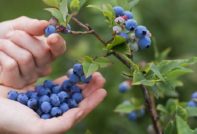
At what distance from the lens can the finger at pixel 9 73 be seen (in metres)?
1.66

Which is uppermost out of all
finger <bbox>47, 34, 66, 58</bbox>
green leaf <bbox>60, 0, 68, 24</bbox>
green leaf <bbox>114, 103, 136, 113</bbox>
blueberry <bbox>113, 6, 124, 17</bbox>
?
green leaf <bbox>60, 0, 68, 24</bbox>

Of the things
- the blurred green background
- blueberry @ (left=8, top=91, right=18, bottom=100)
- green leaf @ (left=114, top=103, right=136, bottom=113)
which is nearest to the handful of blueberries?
blueberry @ (left=8, top=91, right=18, bottom=100)

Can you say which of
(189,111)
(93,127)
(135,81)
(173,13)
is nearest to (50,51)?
(135,81)

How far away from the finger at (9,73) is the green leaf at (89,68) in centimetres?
30

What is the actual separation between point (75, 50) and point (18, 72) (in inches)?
38.2

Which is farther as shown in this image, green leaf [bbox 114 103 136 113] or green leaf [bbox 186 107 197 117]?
green leaf [bbox 114 103 136 113]

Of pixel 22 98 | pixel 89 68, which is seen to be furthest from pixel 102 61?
pixel 22 98

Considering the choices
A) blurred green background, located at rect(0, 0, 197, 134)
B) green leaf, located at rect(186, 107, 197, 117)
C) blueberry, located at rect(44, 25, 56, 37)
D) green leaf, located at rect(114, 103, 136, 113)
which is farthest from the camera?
blurred green background, located at rect(0, 0, 197, 134)

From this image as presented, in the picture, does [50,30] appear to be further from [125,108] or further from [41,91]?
[125,108]

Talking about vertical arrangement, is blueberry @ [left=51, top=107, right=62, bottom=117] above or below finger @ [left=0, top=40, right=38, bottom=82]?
below

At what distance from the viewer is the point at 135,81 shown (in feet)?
4.69

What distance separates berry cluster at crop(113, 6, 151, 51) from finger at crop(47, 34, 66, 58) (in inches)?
7.1

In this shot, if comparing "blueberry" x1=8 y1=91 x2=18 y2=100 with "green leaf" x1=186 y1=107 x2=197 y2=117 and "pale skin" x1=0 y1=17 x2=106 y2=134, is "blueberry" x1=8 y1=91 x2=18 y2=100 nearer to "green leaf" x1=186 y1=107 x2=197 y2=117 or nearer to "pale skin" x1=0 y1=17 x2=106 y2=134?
"pale skin" x1=0 y1=17 x2=106 y2=134

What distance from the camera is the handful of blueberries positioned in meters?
1.51
